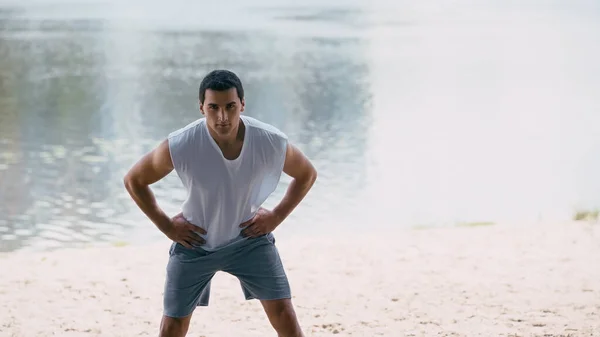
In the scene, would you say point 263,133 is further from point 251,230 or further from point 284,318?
point 284,318

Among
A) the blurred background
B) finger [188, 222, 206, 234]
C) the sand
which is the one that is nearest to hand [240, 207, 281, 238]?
finger [188, 222, 206, 234]

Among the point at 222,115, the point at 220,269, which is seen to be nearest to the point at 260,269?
the point at 220,269

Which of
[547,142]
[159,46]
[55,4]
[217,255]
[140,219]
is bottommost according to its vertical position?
[217,255]

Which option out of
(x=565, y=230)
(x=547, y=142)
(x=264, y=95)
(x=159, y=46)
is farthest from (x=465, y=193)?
(x=159, y=46)

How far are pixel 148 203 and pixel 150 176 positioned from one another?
12 centimetres

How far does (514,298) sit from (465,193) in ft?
21.5

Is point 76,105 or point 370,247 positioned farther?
point 76,105

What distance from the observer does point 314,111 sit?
1717cm

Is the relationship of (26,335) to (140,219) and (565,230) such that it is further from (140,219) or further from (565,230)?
(140,219)

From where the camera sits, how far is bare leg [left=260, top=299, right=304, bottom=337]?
10.8 feet

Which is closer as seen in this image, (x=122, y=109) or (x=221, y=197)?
(x=221, y=197)

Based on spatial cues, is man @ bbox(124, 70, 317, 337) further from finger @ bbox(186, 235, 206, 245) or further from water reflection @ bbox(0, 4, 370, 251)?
water reflection @ bbox(0, 4, 370, 251)

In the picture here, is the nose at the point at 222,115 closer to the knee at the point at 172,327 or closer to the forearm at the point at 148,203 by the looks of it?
the forearm at the point at 148,203

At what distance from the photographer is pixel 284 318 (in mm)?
3287
